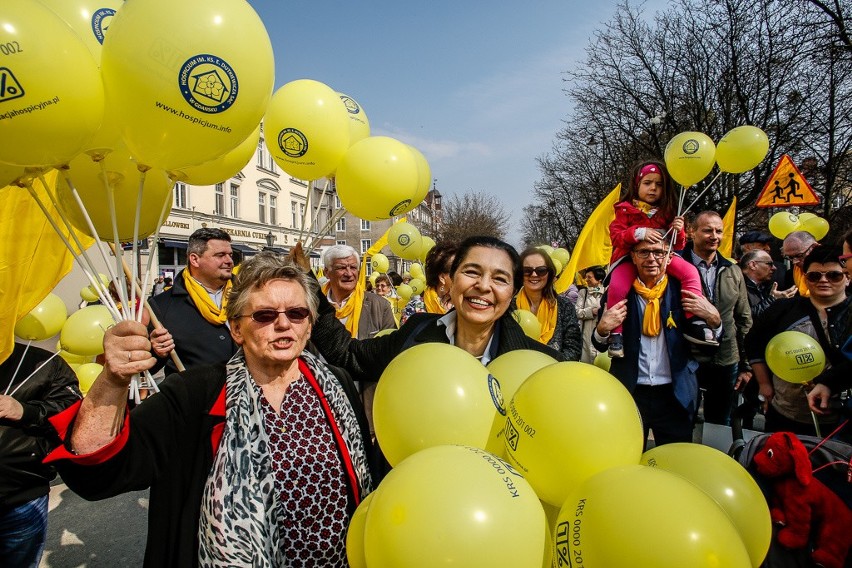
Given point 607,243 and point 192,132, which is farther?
point 607,243

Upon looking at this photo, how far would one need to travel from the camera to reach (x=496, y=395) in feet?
5.26

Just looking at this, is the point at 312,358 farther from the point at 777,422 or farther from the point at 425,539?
the point at 777,422

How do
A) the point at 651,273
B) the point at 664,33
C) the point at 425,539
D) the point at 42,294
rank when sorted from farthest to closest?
the point at 664,33
the point at 651,273
the point at 42,294
the point at 425,539

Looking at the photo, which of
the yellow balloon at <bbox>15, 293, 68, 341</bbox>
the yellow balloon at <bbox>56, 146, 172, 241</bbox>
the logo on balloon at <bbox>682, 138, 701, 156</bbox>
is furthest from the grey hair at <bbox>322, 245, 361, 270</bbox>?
the logo on balloon at <bbox>682, 138, 701, 156</bbox>

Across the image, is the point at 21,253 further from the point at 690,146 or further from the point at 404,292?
the point at 404,292

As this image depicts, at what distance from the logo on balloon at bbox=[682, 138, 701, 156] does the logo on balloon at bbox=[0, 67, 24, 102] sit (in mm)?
4784

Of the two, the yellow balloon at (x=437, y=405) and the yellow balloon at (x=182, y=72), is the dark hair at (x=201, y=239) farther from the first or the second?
the yellow balloon at (x=437, y=405)

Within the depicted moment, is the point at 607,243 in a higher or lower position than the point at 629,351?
higher

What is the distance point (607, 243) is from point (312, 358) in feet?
14.2

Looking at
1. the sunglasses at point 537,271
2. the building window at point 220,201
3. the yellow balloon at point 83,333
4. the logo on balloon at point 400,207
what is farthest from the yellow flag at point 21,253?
the building window at point 220,201

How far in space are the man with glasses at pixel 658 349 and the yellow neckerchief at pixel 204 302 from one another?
2.67 meters

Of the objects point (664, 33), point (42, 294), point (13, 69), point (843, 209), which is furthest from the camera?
point (664, 33)

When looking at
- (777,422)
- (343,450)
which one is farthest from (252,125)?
(777,422)

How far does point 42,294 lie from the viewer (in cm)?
248
